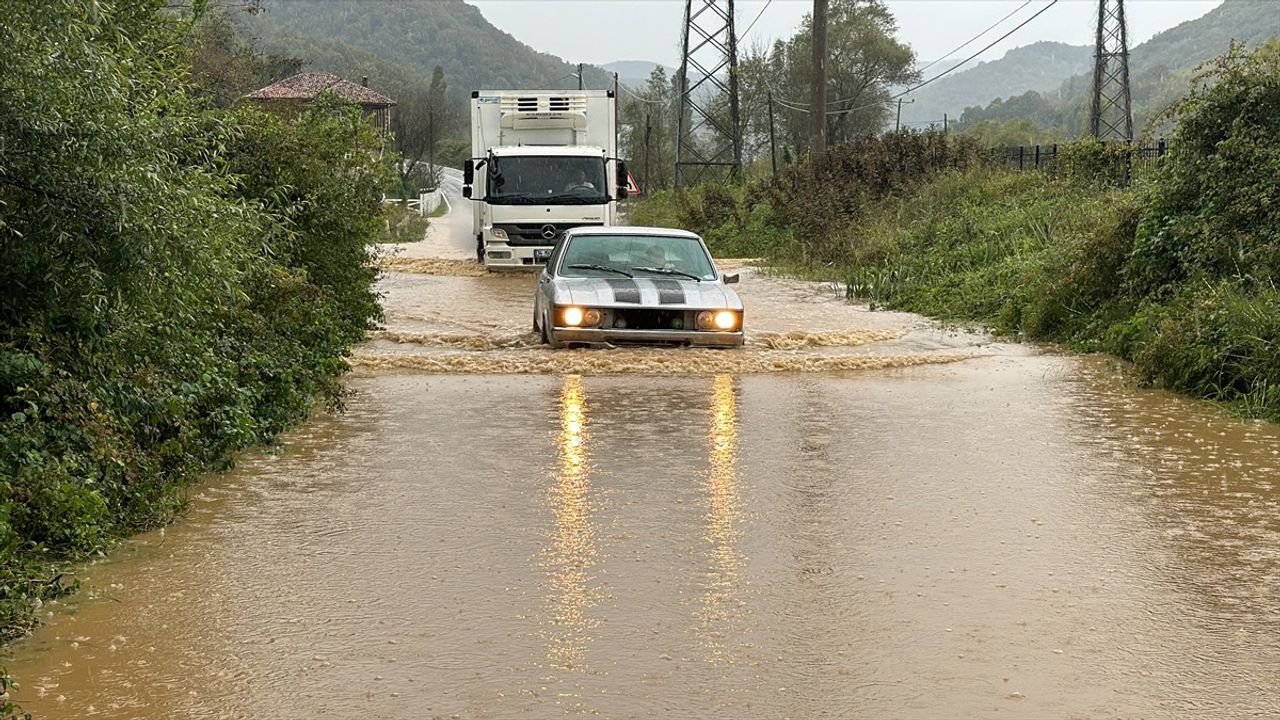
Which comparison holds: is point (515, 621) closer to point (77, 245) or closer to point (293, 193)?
point (77, 245)

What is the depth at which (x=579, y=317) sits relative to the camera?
47.4 feet

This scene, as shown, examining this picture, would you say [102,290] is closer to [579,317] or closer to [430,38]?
[579,317]

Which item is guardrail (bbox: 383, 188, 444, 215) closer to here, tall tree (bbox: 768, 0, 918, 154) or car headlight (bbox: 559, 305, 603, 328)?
tall tree (bbox: 768, 0, 918, 154)

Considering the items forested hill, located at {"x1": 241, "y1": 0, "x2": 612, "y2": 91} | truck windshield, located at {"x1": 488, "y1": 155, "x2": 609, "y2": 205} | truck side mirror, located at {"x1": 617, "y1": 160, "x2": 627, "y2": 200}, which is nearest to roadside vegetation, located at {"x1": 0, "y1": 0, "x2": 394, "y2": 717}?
truck windshield, located at {"x1": 488, "y1": 155, "x2": 609, "y2": 205}

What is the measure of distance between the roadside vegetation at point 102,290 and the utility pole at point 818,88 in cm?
2415

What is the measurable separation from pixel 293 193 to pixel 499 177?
12692mm

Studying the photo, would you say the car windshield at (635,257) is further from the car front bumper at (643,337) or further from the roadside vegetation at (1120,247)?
the roadside vegetation at (1120,247)

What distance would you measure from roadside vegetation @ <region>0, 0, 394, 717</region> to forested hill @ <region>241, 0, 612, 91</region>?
148914 mm

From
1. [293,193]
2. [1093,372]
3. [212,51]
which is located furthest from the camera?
[212,51]

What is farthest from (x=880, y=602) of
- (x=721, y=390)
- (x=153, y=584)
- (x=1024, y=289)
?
(x=1024, y=289)

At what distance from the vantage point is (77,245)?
728 centimetres

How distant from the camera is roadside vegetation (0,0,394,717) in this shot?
679cm

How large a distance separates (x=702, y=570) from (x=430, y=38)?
18158cm

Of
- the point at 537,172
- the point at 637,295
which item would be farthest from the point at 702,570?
the point at 537,172
